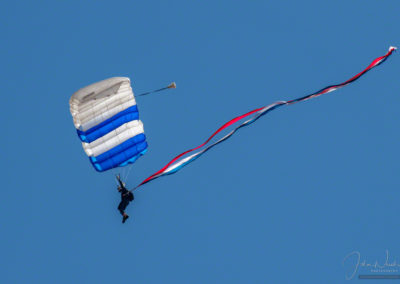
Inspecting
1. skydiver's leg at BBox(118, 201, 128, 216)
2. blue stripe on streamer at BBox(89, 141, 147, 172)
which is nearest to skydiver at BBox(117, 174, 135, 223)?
skydiver's leg at BBox(118, 201, 128, 216)

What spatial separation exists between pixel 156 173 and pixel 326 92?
18.0 feet

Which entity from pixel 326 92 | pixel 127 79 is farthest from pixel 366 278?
pixel 127 79

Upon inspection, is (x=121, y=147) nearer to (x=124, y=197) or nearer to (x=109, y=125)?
(x=109, y=125)

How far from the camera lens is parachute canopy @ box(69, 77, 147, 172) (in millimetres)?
22906

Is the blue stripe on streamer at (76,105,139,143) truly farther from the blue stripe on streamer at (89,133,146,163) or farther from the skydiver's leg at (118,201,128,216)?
the skydiver's leg at (118,201,128,216)

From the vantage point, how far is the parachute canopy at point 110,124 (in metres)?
22.9

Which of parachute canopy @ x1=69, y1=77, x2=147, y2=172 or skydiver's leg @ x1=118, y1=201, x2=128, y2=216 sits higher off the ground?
parachute canopy @ x1=69, y1=77, x2=147, y2=172

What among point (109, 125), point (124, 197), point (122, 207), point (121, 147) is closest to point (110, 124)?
point (109, 125)

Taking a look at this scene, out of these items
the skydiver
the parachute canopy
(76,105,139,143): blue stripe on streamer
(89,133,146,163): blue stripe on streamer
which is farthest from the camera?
the skydiver

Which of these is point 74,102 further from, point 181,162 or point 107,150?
point 181,162

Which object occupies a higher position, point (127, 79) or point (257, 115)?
point (127, 79)

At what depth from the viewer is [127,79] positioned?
76.4 ft

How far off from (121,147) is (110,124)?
2.45 ft

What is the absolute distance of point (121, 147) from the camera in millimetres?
23719
